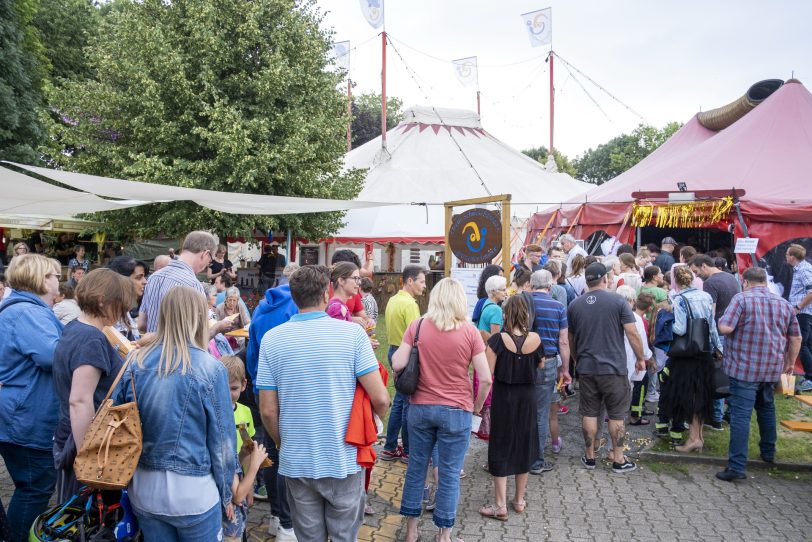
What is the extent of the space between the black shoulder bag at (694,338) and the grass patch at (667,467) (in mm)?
1029

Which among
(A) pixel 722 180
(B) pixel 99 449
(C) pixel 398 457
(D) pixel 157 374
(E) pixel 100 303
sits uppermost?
(A) pixel 722 180

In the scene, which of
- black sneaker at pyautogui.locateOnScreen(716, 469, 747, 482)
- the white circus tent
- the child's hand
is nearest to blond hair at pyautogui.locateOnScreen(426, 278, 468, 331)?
the child's hand

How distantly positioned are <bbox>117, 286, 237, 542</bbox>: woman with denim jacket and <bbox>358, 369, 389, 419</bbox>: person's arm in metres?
0.69

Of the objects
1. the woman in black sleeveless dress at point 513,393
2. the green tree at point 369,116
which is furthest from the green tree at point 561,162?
the woman in black sleeveless dress at point 513,393

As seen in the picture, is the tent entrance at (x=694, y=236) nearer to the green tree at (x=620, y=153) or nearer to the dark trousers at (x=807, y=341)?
the dark trousers at (x=807, y=341)

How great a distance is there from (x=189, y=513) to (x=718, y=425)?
19.5 feet

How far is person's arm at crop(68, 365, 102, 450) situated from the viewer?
255 centimetres

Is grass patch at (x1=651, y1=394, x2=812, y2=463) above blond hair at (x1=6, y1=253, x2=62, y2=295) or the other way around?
the other way around

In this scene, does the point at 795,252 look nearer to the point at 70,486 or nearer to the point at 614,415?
the point at 614,415

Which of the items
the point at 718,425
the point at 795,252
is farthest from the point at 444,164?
the point at 718,425

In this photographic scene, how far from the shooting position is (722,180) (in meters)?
10.7

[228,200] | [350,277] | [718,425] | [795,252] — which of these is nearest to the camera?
[350,277]

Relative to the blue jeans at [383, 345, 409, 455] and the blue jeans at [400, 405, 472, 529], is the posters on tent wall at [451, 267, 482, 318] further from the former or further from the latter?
the blue jeans at [400, 405, 472, 529]

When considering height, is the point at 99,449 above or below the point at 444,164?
below
